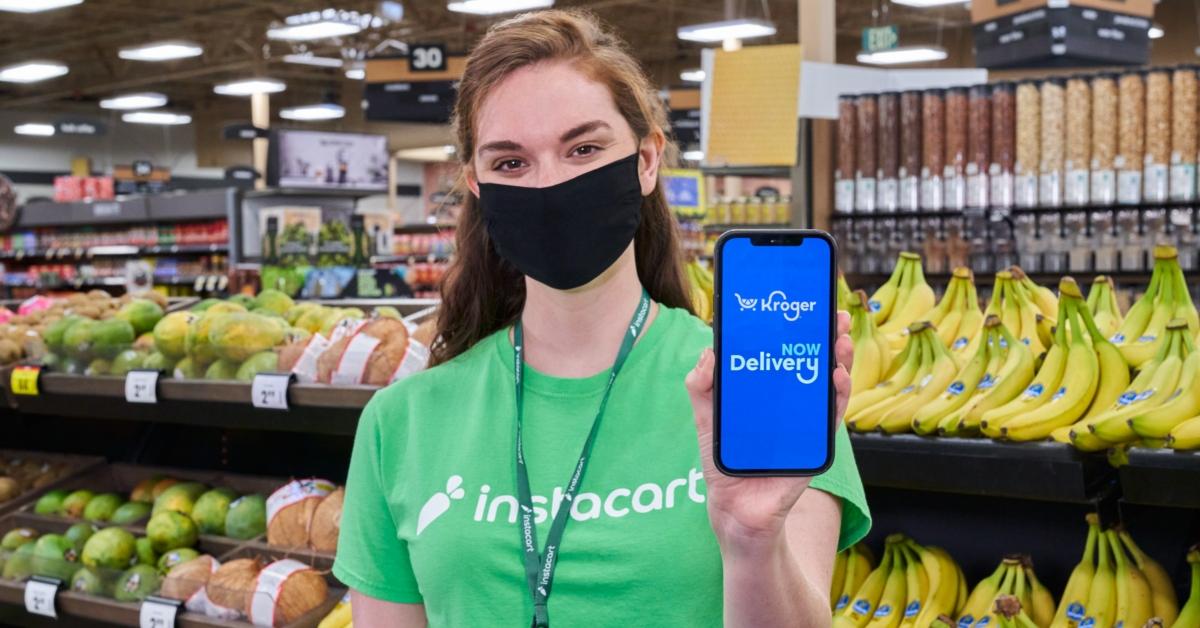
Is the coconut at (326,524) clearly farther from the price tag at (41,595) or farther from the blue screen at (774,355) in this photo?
the blue screen at (774,355)

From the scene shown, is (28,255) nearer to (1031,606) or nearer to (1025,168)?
(1025,168)

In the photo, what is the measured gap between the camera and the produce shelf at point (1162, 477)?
175cm

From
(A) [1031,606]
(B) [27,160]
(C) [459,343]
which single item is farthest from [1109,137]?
(B) [27,160]

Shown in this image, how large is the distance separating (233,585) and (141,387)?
0.57 m

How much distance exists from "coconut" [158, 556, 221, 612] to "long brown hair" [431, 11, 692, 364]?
142 cm

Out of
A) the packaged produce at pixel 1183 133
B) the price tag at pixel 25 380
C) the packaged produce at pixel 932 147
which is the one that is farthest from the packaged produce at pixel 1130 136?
the price tag at pixel 25 380

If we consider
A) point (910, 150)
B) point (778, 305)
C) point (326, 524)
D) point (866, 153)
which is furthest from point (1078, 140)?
point (778, 305)

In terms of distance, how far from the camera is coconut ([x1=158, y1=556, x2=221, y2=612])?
8.83ft

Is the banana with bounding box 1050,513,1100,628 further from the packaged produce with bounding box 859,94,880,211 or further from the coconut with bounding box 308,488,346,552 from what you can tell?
the packaged produce with bounding box 859,94,880,211

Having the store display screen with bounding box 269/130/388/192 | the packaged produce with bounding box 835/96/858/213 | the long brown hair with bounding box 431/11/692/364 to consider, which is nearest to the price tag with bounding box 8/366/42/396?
the long brown hair with bounding box 431/11/692/364

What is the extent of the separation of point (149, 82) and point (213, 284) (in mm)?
10165

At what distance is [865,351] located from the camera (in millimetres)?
2426

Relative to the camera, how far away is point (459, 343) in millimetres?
1544

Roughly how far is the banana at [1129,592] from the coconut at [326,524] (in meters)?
1.61
